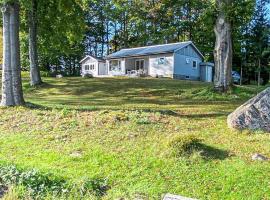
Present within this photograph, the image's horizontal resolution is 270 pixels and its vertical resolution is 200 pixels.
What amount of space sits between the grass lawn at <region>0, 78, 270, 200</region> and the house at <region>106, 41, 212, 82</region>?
84.7ft

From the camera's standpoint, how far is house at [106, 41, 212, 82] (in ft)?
124

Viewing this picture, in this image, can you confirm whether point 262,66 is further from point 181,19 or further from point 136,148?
point 136,148

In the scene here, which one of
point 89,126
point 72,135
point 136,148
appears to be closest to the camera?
point 136,148

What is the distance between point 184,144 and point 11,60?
7639 mm

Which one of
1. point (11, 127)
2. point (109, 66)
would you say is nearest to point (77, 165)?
point (11, 127)

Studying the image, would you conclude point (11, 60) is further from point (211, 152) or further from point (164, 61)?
point (164, 61)

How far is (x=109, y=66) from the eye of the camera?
4469 centimetres

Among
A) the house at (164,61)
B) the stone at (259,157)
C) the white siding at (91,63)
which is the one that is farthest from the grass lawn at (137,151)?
the white siding at (91,63)

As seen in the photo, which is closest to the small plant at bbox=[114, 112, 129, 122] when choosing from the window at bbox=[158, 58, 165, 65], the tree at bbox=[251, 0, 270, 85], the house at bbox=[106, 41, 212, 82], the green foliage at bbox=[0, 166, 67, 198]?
the green foliage at bbox=[0, 166, 67, 198]

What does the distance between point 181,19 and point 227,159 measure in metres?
42.8

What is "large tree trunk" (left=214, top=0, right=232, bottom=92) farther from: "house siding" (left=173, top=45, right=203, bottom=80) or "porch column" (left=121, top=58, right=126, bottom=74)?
"porch column" (left=121, top=58, right=126, bottom=74)

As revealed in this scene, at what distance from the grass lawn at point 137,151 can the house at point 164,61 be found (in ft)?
84.7

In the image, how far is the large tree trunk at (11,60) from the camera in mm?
12542

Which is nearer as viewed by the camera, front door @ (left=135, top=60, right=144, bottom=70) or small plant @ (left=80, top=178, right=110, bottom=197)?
small plant @ (left=80, top=178, right=110, bottom=197)
